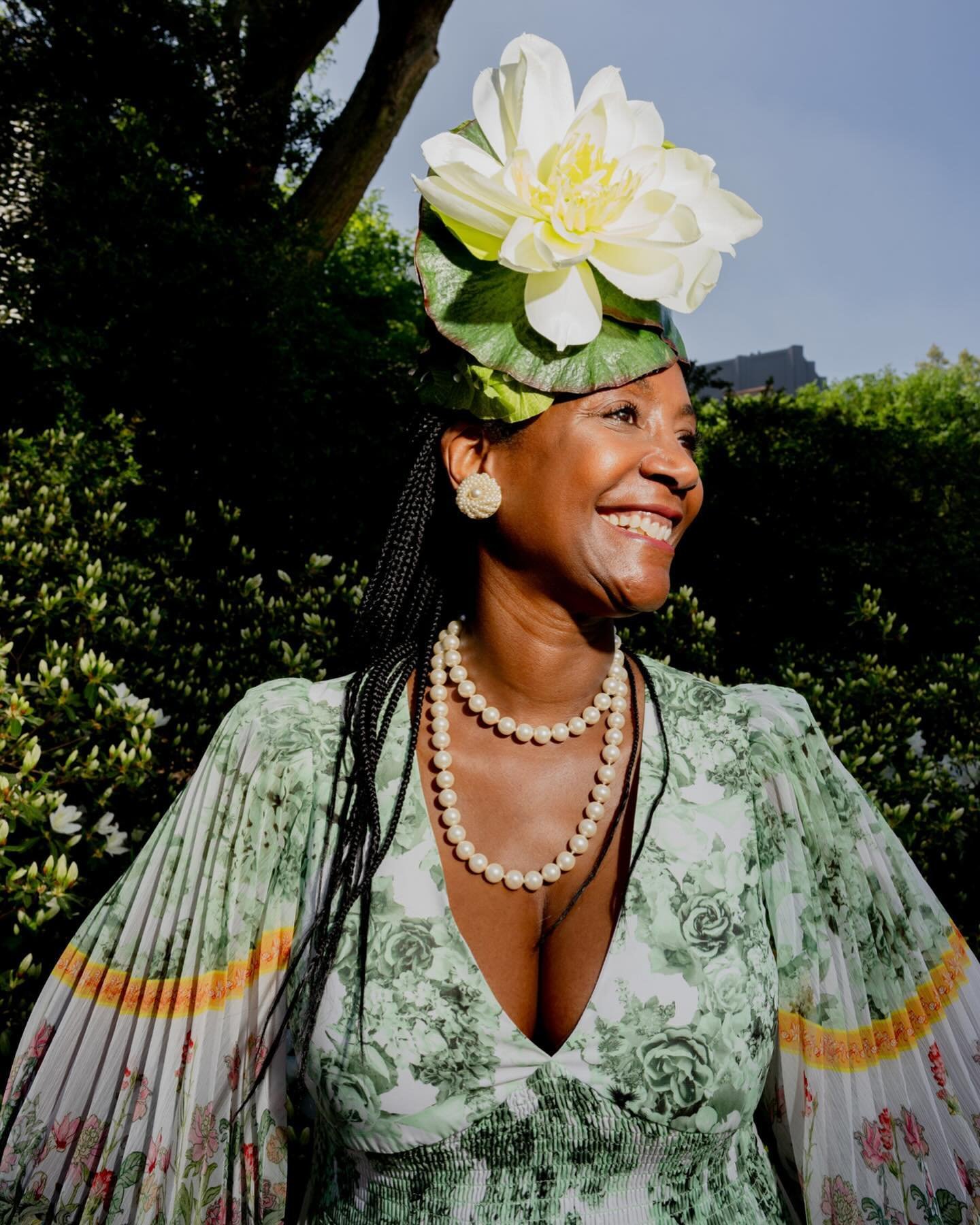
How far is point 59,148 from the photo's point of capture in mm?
5738

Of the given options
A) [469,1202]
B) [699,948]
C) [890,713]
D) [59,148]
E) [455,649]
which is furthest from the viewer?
[59,148]

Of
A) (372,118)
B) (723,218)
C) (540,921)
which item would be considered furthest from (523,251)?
(372,118)

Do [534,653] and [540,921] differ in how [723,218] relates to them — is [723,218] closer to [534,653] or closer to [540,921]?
[534,653]

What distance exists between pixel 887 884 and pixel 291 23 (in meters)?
9.11

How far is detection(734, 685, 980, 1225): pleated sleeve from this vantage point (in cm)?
175

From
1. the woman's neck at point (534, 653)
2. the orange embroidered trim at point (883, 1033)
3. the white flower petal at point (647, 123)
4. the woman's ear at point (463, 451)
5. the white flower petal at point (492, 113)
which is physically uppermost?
the white flower petal at point (647, 123)

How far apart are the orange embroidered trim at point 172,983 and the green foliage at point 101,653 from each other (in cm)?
63

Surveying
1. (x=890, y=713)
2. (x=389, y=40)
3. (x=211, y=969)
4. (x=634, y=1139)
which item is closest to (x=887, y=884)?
(x=634, y=1139)

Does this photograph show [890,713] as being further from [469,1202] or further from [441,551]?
[469,1202]

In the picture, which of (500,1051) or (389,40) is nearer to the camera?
(500,1051)

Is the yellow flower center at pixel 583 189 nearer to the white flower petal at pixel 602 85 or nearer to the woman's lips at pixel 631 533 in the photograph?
the white flower petal at pixel 602 85

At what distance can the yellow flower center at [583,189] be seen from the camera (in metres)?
1.71

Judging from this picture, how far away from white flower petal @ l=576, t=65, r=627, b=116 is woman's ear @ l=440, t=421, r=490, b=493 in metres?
0.65

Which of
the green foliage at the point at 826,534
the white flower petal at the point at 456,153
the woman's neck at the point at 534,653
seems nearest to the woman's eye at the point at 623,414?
the woman's neck at the point at 534,653
